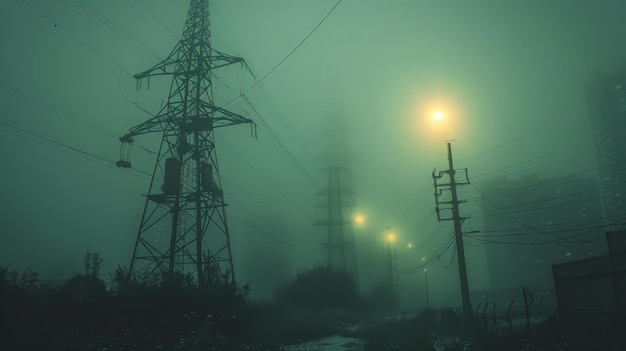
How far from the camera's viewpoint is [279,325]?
2931cm

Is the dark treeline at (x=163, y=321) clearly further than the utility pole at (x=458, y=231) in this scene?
No

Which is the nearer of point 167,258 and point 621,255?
point 621,255

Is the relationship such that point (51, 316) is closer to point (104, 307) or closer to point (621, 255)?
point (104, 307)

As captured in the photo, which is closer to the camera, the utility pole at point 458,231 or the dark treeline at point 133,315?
the dark treeline at point 133,315

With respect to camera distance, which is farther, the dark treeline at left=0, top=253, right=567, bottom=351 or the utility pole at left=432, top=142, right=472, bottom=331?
the utility pole at left=432, top=142, right=472, bottom=331

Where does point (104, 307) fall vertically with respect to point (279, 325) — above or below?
above

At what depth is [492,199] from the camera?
6331 cm

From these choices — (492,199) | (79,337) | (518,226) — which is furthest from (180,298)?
(518,226)

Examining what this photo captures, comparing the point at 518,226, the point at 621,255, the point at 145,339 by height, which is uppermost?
the point at 518,226

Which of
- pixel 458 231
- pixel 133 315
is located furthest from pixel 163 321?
pixel 458 231

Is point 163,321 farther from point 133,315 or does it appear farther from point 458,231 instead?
point 458,231

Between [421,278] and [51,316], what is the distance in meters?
111

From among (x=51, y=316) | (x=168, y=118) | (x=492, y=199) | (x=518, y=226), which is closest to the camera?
(x=51, y=316)

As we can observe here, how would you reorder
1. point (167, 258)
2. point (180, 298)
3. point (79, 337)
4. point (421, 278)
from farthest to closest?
1. point (421, 278)
2. point (167, 258)
3. point (180, 298)
4. point (79, 337)
